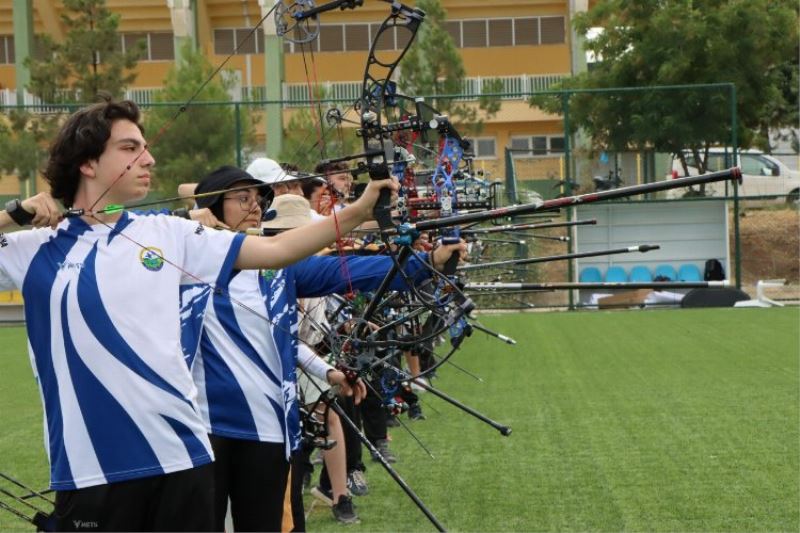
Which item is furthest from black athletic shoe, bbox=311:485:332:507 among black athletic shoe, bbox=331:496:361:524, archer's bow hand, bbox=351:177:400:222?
archer's bow hand, bbox=351:177:400:222

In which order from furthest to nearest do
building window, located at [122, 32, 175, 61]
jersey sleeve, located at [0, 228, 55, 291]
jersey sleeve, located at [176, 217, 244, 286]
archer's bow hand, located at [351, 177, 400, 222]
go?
building window, located at [122, 32, 175, 61] → jersey sleeve, located at [176, 217, 244, 286] → jersey sleeve, located at [0, 228, 55, 291] → archer's bow hand, located at [351, 177, 400, 222]

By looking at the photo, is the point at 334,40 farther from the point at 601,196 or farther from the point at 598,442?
the point at 601,196

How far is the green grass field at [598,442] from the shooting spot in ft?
20.5

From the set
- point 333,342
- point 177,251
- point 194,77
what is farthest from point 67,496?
point 194,77

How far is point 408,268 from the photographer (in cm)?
424

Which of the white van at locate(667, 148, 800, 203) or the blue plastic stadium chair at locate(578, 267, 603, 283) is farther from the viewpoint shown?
the white van at locate(667, 148, 800, 203)

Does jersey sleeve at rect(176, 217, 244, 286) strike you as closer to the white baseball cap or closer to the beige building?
the white baseball cap

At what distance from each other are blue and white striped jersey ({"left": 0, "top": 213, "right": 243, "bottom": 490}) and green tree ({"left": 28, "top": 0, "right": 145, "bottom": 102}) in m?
20.8

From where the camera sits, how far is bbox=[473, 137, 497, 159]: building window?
71.8 feet

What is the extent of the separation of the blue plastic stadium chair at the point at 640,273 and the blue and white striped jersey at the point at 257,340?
50.2 ft

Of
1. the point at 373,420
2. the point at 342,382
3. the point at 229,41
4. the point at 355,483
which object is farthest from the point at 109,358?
the point at 229,41

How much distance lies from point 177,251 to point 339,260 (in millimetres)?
1033

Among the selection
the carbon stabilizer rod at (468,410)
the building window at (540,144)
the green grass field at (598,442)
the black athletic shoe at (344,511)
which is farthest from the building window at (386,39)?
the carbon stabilizer rod at (468,410)

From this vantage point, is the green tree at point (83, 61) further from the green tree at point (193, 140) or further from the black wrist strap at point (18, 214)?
the black wrist strap at point (18, 214)
